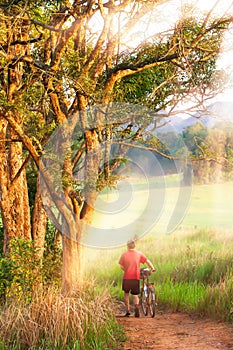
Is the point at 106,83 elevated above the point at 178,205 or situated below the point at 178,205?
above

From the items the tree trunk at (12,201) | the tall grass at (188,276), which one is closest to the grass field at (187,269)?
the tall grass at (188,276)

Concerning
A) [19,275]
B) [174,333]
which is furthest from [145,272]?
[19,275]

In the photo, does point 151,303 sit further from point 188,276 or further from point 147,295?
point 188,276

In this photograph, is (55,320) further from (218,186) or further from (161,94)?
(218,186)

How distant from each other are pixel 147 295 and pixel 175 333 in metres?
1.23

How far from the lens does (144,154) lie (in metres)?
12.6

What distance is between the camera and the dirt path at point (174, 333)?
29.3ft

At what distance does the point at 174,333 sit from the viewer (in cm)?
994

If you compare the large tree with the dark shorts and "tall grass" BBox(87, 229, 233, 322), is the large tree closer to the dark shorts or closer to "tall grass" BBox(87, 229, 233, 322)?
the dark shorts

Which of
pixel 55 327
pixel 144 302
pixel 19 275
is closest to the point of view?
pixel 55 327

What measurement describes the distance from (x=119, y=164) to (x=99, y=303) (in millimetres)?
4149

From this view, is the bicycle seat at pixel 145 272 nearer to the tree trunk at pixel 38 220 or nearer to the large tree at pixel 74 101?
the large tree at pixel 74 101

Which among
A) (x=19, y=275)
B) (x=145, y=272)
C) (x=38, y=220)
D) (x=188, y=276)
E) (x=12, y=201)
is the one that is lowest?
(x=188, y=276)

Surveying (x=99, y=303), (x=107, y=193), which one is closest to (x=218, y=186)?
(x=107, y=193)
